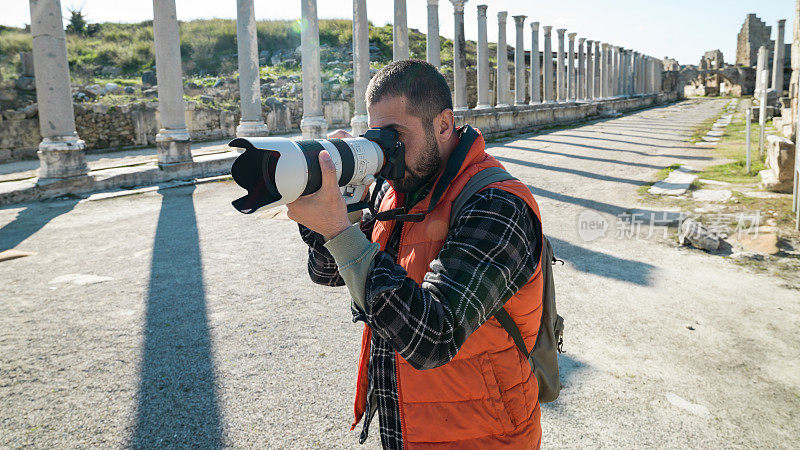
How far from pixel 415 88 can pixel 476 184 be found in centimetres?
34

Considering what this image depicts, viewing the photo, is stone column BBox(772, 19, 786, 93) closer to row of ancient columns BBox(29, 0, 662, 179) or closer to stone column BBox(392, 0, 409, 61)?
row of ancient columns BBox(29, 0, 662, 179)

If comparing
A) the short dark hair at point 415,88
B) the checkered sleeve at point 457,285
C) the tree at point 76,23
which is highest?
the tree at point 76,23

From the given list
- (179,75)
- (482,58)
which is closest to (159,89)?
(179,75)

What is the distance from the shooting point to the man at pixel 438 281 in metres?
1.20

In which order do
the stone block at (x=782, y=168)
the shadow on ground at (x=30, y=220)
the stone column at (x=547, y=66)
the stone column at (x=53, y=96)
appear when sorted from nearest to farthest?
the shadow on ground at (x=30, y=220) → the stone block at (x=782, y=168) → the stone column at (x=53, y=96) → the stone column at (x=547, y=66)

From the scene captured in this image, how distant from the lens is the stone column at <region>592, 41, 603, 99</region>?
1416 inches

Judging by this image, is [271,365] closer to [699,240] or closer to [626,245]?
[626,245]

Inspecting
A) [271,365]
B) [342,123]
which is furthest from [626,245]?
[342,123]

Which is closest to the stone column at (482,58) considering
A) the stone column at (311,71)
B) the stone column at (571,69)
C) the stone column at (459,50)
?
the stone column at (459,50)

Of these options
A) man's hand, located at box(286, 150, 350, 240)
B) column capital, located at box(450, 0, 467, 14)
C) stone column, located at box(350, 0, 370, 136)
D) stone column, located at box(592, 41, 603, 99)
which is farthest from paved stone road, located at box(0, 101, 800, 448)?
stone column, located at box(592, 41, 603, 99)

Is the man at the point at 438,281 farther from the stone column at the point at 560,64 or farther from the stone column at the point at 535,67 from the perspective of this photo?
the stone column at the point at 560,64

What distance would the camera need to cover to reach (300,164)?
1.22 m

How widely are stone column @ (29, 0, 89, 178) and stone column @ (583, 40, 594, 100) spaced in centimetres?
3177

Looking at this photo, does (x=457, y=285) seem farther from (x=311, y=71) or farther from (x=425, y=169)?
(x=311, y=71)
